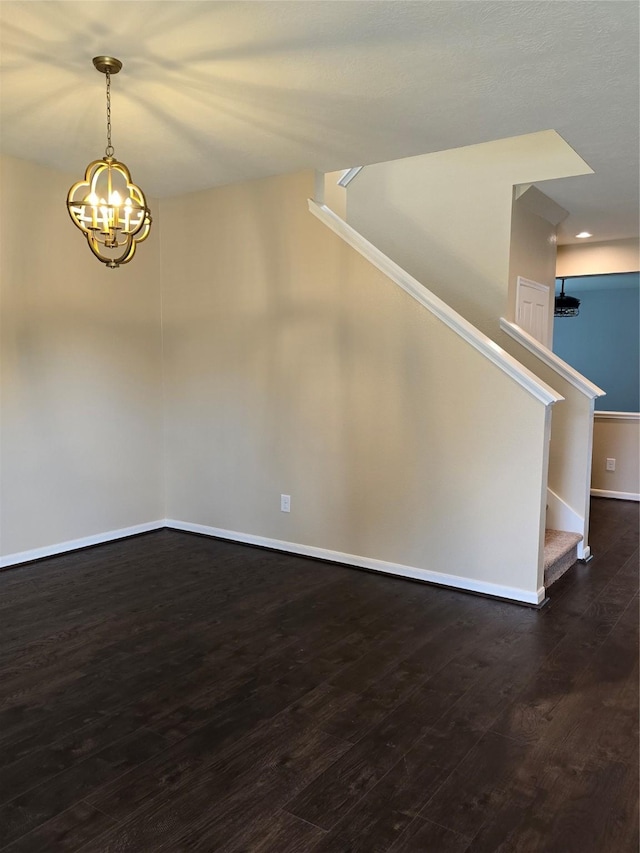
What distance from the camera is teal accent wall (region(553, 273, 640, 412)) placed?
25.1ft

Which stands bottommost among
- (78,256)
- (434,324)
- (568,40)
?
(434,324)

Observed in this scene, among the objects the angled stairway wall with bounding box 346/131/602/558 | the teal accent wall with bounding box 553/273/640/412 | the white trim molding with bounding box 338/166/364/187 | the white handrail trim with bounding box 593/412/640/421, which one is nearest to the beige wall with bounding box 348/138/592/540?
the angled stairway wall with bounding box 346/131/602/558

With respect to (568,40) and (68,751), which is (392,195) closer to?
(568,40)

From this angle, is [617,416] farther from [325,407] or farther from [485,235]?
[325,407]

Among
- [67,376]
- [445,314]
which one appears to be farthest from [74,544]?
[445,314]

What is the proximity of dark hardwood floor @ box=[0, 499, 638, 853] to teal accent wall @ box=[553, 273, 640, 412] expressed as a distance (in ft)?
15.7

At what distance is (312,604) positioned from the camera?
3.41 meters

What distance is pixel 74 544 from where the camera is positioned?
4352mm

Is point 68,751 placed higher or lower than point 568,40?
lower

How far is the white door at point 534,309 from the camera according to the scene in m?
4.79

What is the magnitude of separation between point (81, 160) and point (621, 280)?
622 cm

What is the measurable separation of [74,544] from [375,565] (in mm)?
2153

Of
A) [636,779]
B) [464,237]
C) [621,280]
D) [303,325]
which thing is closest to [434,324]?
[303,325]

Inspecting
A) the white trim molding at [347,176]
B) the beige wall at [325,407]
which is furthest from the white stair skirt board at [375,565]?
the white trim molding at [347,176]
